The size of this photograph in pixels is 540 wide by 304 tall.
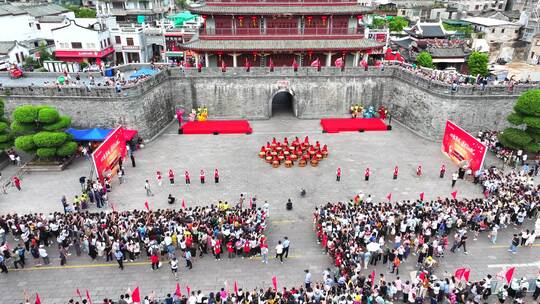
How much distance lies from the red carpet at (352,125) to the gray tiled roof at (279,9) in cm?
1074

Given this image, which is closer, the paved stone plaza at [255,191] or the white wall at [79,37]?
the paved stone plaza at [255,191]

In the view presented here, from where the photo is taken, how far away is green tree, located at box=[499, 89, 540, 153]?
86.4 ft

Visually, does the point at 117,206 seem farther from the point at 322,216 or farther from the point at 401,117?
the point at 401,117

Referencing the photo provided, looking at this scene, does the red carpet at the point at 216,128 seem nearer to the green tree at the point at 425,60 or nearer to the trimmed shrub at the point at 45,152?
the trimmed shrub at the point at 45,152

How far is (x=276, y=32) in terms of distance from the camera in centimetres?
3744

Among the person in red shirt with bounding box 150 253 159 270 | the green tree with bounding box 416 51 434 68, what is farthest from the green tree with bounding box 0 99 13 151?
the green tree with bounding box 416 51 434 68

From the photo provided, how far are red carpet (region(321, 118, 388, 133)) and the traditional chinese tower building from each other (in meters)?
7.12

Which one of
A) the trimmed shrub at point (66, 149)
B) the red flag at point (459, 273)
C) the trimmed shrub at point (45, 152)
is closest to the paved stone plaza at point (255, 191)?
the trimmed shrub at point (66, 149)

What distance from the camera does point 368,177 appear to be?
87.9 ft

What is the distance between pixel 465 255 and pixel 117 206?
67.9 ft

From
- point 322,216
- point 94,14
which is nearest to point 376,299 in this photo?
point 322,216

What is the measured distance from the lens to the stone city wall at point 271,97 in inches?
1225

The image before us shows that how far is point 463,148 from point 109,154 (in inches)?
1016

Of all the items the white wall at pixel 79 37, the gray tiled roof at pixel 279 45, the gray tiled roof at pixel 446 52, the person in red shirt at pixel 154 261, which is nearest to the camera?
the person in red shirt at pixel 154 261
